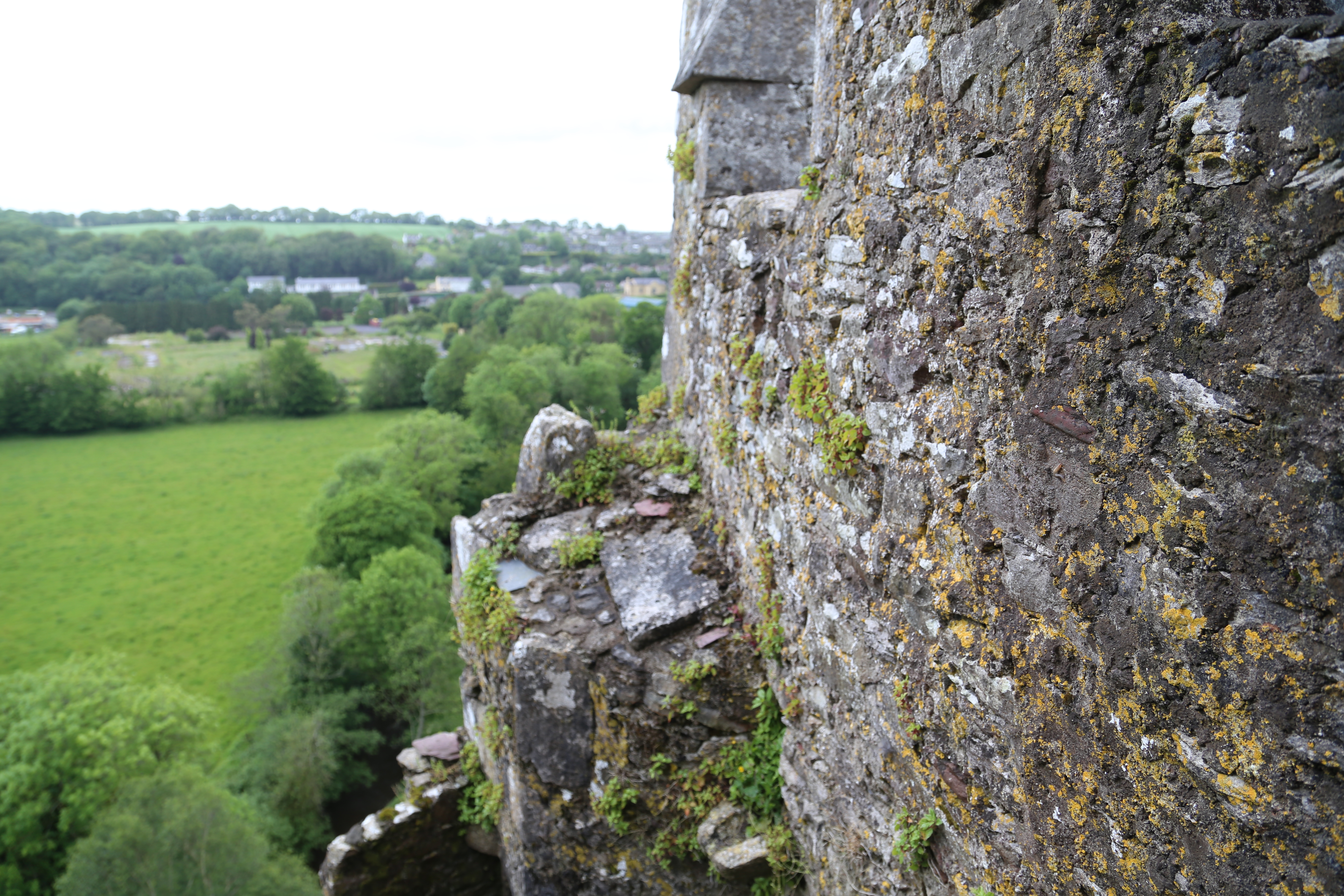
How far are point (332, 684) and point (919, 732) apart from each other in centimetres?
2609

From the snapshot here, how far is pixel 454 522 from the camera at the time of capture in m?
6.96

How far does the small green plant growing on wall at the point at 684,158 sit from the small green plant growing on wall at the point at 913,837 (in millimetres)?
5208

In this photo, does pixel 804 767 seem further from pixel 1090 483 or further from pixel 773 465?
pixel 1090 483

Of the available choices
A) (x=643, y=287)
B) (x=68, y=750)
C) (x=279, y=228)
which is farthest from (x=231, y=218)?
(x=68, y=750)

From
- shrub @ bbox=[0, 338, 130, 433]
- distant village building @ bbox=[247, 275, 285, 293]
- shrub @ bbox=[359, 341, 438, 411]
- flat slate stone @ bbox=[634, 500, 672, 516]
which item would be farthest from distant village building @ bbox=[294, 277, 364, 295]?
flat slate stone @ bbox=[634, 500, 672, 516]

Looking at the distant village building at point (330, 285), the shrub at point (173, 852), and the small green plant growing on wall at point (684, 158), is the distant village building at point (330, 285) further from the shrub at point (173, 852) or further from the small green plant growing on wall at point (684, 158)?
the small green plant growing on wall at point (684, 158)

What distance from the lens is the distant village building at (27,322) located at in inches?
2872

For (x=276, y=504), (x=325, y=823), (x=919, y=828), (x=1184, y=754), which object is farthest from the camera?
(x=276, y=504)

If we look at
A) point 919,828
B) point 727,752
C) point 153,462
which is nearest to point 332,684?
A: point 727,752

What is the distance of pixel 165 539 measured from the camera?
38656 millimetres

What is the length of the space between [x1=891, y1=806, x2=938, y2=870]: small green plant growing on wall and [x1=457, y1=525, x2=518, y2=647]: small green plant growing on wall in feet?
9.88

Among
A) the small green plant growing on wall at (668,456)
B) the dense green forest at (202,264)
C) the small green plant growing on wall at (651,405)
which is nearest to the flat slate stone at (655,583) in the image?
the small green plant growing on wall at (668,456)

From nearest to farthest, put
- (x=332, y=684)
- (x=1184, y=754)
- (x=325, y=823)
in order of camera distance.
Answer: (x=1184, y=754) < (x=325, y=823) < (x=332, y=684)

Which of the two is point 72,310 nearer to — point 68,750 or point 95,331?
point 95,331
